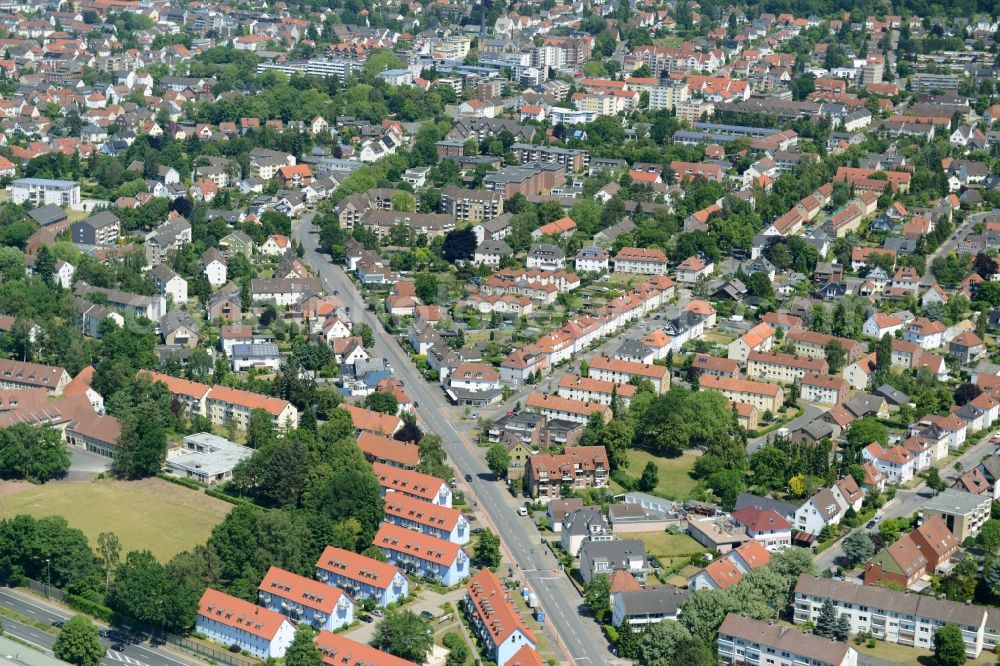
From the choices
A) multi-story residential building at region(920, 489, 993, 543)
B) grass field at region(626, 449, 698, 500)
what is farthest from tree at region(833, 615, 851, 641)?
grass field at region(626, 449, 698, 500)

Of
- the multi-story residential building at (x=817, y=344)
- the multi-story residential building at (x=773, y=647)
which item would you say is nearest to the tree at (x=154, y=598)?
the multi-story residential building at (x=773, y=647)

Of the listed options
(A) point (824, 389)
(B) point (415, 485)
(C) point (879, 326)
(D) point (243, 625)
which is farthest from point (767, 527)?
(C) point (879, 326)

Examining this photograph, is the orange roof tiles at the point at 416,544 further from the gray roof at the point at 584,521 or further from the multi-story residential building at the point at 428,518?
the gray roof at the point at 584,521

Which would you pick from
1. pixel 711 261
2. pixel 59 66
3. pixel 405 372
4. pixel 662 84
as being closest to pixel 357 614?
pixel 405 372

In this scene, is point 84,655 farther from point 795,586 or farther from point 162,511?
point 795,586

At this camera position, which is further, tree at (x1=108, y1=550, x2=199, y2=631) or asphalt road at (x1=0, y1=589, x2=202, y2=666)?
tree at (x1=108, y1=550, x2=199, y2=631)

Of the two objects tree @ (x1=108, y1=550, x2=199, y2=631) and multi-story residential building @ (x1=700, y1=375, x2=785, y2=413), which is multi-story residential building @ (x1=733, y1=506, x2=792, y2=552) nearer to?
multi-story residential building @ (x1=700, y1=375, x2=785, y2=413)

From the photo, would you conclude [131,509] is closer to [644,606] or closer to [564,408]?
[564,408]
